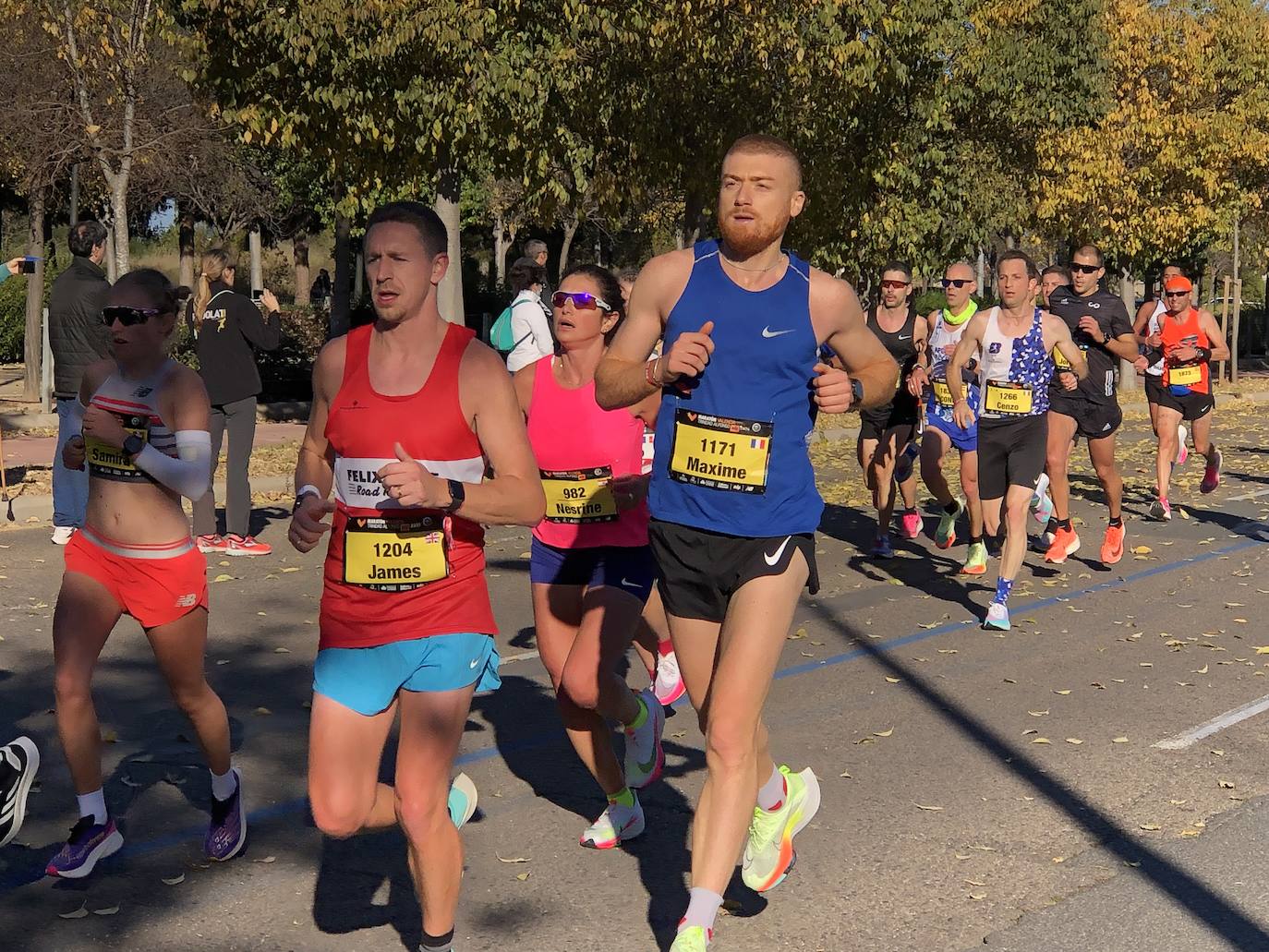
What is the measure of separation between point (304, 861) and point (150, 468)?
1353 mm

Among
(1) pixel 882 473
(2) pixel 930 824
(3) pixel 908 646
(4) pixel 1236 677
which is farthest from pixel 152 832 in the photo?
(1) pixel 882 473

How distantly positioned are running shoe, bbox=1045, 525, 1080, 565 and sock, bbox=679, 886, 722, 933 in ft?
25.0

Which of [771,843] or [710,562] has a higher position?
[710,562]

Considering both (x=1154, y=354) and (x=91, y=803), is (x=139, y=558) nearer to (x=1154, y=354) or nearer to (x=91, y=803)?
(x=91, y=803)

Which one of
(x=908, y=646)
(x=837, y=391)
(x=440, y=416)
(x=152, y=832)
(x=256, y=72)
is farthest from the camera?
(x=256, y=72)

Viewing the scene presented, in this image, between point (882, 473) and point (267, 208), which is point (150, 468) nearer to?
point (882, 473)

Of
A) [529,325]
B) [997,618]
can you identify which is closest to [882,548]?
[997,618]

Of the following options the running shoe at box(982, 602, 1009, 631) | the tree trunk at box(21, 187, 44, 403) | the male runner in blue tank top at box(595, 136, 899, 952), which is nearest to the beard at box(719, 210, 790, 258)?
the male runner in blue tank top at box(595, 136, 899, 952)

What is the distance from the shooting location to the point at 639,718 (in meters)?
5.30

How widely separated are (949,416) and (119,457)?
7301 millimetres

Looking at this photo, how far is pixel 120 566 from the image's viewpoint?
4883 millimetres

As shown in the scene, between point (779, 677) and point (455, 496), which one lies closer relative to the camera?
point (455, 496)

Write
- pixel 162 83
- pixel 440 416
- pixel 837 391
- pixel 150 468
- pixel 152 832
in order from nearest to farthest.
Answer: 1. pixel 440 416
2. pixel 837 391
3. pixel 150 468
4. pixel 152 832
5. pixel 162 83

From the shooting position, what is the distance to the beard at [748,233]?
422 centimetres
